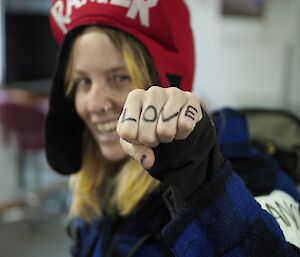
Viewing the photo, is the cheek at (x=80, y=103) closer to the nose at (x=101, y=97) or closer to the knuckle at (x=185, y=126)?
the nose at (x=101, y=97)

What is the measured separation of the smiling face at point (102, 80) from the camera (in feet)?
2.76

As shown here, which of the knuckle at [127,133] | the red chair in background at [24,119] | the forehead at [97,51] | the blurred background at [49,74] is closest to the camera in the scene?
the knuckle at [127,133]

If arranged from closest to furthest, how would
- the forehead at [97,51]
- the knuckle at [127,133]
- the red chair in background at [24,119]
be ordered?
1. the knuckle at [127,133]
2. the forehead at [97,51]
3. the red chair in background at [24,119]

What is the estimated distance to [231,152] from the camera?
859mm

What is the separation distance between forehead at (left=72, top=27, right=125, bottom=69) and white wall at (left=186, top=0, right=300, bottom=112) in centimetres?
174

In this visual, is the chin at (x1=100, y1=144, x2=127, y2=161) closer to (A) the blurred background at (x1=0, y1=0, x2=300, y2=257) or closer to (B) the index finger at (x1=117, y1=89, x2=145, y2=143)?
(B) the index finger at (x1=117, y1=89, x2=145, y2=143)

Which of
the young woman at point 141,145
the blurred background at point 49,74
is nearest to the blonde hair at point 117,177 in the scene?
the young woman at point 141,145

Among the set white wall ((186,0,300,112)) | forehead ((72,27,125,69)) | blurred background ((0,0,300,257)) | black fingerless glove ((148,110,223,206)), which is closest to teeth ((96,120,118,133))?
forehead ((72,27,125,69))

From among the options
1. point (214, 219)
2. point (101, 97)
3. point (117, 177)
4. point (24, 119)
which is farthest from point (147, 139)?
point (24, 119)

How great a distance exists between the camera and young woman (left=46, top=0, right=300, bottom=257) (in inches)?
20.3

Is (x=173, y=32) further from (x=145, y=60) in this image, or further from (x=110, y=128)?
(x=110, y=128)

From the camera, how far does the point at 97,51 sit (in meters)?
0.84

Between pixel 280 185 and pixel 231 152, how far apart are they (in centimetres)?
11

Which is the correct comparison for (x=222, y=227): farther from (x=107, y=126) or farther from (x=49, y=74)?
(x=49, y=74)
